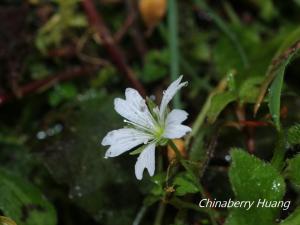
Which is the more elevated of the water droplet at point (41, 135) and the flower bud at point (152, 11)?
the flower bud at point (152, 11)

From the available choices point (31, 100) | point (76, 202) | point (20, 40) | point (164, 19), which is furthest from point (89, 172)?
point (164, 19)

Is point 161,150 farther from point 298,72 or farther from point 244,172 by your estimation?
point 298,72

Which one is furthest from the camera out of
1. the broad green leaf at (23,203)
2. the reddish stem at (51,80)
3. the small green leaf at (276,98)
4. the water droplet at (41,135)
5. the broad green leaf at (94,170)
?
the reddish stem at (51,80)

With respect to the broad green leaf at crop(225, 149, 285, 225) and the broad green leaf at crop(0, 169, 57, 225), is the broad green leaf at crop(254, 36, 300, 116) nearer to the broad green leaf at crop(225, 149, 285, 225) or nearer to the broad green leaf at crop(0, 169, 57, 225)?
the broad green leaf at crop(225, 149, 285, 225)

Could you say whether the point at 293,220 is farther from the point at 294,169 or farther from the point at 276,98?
the point at 276,98

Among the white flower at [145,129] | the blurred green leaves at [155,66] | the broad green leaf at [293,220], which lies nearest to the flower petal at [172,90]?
the white flower at [145,129]

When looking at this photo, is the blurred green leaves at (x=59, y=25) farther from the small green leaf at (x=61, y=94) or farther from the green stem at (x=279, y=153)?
the green stem at (x=279, y=153)
